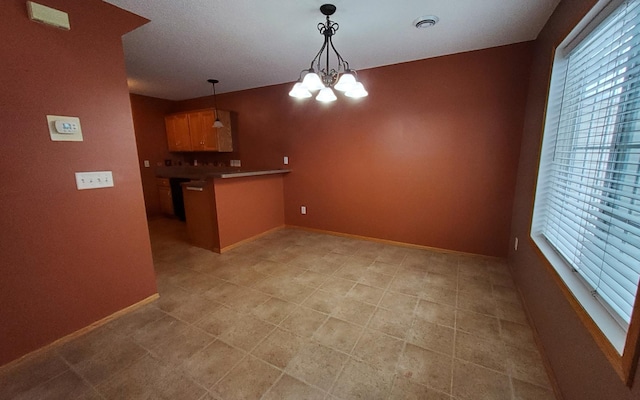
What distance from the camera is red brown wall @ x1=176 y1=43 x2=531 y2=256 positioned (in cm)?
272

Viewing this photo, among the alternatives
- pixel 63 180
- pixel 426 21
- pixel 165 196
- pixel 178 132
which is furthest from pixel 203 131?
pixel 426 21

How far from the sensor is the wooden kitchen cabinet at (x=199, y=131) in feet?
14.5

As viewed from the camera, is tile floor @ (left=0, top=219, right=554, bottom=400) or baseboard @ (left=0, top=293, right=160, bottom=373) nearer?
tile floor @ (left=0, top=219, right=554, bottom=400)

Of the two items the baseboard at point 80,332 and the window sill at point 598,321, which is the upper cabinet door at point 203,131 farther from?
the window sill at point 598,321

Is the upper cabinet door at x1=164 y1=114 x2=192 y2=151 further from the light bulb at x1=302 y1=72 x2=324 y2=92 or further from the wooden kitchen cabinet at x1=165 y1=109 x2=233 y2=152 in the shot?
the light bulb at x1=302 y1=72 x2=324 y2=92

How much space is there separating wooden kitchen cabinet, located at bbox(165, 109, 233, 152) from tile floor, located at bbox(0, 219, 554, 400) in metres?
2.50

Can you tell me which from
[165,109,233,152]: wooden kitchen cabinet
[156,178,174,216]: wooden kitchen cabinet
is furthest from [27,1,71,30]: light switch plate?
[156,178,174,216]: wooden kitchen cabinet

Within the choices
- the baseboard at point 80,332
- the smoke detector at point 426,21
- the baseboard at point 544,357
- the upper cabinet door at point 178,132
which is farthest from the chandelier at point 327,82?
the upper cabinet door at point 178,132

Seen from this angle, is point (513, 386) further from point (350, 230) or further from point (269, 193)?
point (269, 193)

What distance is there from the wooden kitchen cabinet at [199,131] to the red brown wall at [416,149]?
32.9 inches

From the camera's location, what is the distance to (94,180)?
182cm

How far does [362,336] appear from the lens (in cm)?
177

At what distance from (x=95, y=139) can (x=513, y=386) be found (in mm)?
3088

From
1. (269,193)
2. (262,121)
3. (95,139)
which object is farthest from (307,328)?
(262,121)
